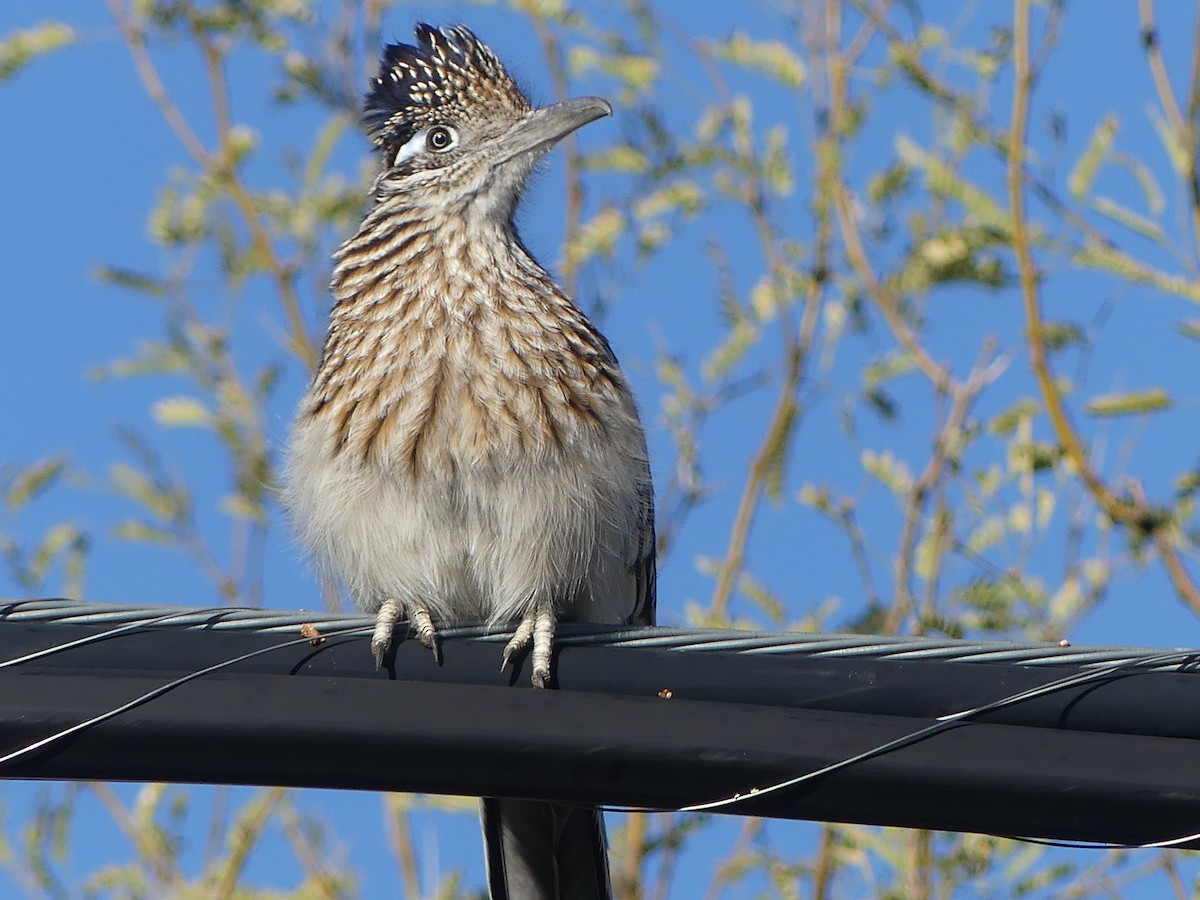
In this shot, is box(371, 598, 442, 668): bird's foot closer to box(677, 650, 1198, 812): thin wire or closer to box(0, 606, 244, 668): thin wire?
box(0, 606, 244, 668): thin wire

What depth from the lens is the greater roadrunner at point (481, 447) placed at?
17.3ft

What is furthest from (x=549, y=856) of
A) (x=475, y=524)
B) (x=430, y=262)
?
(x=430, y=262)

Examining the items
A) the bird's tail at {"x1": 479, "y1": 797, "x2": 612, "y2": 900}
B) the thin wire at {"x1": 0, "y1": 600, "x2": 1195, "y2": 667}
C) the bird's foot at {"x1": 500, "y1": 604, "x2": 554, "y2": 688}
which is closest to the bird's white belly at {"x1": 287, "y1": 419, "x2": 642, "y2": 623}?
the bird's foot at {"x1": 500, "y1": 604, "x2": 554, "y2": 688}

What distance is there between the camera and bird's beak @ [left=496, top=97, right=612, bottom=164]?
20.0 feet

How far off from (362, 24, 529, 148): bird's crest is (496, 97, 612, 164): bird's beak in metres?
0.22

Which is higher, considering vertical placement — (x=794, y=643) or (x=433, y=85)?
(x=433, y=85)

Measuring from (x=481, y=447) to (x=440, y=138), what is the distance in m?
1.61

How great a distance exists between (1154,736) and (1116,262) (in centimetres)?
302

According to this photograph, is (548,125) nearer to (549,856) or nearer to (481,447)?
(481,447)

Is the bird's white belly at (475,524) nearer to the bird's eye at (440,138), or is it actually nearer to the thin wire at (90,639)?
the bird's eye at (440,138)

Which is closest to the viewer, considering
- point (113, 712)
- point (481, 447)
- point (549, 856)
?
point (113, 712)

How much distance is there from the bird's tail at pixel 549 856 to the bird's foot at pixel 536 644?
1.92 feet

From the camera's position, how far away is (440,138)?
6402mm

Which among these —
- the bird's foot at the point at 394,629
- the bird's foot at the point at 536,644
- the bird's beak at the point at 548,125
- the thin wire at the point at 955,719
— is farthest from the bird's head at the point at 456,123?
the thin wire at the point at 955,719
